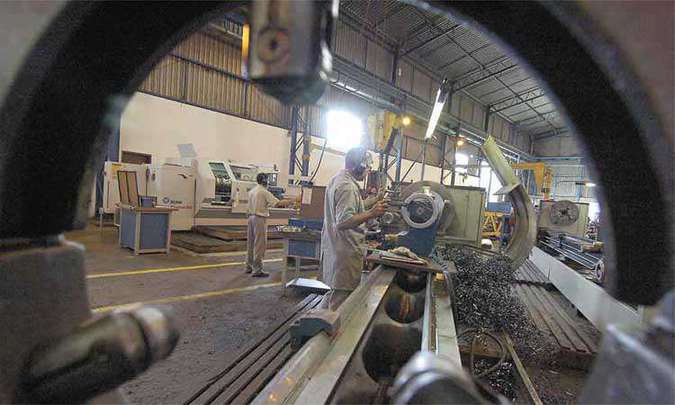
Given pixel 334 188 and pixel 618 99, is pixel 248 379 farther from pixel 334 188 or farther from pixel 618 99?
pixel 618 99

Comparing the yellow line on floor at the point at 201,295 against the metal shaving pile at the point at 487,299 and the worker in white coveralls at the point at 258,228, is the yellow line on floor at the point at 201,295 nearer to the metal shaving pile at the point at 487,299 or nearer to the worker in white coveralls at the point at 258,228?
the worker in white coveralls at the point at 258,228

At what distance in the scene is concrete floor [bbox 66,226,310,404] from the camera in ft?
6.30

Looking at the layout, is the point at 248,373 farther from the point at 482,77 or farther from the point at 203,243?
the point at 482,77

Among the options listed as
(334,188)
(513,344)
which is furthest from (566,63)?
(513,344)

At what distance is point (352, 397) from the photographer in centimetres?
118

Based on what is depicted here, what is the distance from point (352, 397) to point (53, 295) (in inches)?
39.8

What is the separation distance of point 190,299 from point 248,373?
1838 mm

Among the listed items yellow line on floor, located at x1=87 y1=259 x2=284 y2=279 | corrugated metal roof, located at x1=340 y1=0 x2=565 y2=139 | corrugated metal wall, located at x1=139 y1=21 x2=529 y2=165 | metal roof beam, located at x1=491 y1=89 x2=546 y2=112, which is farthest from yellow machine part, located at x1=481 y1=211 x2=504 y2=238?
yellow line on floor, located at x1=87 y1=259 x2=284 y2=279

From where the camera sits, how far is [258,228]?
4.28 meters

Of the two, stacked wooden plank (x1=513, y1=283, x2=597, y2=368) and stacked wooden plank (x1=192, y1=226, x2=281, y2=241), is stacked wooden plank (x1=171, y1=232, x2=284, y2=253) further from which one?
stacked wooden plank (x1=513, y1=283, x2=597, y2=368)

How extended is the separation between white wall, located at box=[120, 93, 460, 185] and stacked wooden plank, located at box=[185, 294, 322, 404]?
570 centimetres

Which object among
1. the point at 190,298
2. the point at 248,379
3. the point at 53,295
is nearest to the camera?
the point at 53,295

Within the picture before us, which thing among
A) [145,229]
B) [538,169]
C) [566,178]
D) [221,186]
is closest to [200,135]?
[221,186]

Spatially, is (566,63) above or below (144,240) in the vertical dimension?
above
